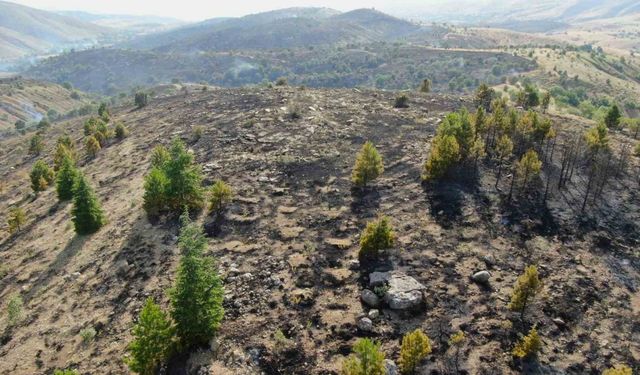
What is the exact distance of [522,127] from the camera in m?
34.8

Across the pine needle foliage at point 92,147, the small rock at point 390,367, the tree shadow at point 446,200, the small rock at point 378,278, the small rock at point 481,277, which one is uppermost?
the tree shadow at point 446,200

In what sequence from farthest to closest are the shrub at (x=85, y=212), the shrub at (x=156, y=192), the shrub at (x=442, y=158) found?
the shrub at (x=85, y=212), the shrub at (x=442, y=158), the shrub at (x=156, y=192)

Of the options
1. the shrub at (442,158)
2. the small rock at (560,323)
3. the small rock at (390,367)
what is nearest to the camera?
the small rock at (390,367)

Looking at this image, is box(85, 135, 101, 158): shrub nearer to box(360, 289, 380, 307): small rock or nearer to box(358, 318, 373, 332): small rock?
box(360, 289, 380, 307): small rock

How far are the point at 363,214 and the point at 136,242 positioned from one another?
46.2ft

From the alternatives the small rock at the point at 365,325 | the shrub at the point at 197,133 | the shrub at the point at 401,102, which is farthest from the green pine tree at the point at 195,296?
the shrub at the point at 401,102

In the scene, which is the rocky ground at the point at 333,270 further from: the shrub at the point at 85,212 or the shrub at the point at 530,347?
the shrub at the point at 85,212

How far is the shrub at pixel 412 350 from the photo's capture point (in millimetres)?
15945

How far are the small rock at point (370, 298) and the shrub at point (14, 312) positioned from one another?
18.7m

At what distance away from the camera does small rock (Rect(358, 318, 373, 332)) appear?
18.4 meters

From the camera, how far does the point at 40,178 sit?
41.8 m

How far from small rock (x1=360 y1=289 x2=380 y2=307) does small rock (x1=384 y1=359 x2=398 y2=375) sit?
3.28 metres

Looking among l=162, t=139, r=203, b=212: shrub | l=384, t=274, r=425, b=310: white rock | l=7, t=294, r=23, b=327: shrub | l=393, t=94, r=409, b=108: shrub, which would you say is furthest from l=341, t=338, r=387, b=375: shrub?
l=393, t=94, r=409, b=108: shrub

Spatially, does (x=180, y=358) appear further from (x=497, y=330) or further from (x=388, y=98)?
(x=388, y=98)
